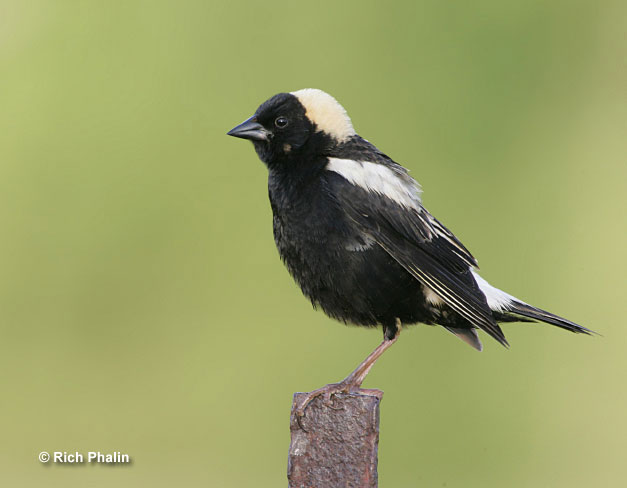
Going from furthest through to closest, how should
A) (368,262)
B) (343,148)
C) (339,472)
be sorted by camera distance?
(343,148), (368,262), (339,472)

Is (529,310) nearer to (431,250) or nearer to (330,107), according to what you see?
(431,250)

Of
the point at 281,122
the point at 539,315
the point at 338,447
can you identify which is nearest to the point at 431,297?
the point at 539,315

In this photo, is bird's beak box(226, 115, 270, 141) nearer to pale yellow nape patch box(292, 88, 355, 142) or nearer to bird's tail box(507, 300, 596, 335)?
pale yellow nape patch box(292, 88, 355, 142)

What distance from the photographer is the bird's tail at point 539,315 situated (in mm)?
3369

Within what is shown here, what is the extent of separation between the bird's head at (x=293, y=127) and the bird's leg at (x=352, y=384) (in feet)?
3.01

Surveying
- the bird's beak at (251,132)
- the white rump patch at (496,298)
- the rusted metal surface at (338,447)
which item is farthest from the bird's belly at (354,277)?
the rusted metal surface at (338,447)

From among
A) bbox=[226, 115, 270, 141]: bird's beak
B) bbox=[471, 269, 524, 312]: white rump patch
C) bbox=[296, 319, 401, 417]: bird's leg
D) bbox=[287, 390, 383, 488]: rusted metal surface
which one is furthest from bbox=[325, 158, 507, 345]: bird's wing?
bbox=[287, 390, 383, 488]: rusted metal surface

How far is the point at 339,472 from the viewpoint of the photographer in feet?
8.15

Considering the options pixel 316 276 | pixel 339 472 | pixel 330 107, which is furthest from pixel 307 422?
pixel 330 107

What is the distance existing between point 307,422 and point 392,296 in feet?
2.58

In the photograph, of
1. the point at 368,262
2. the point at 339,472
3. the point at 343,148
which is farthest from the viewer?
the point at 343,148

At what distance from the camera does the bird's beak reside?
346 centimetres

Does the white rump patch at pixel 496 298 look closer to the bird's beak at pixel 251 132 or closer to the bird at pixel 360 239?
the bird at pixel 360 239

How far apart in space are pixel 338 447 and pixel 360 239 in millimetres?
943
